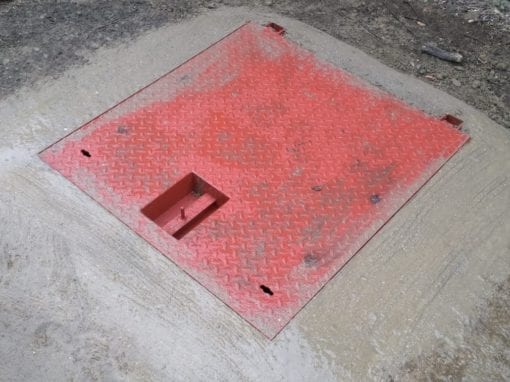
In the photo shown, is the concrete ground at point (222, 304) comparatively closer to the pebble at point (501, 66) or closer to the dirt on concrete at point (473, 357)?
the dirt on concrete at point (473, 357)

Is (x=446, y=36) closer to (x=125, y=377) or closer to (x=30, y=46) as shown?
(x=30, y=46)

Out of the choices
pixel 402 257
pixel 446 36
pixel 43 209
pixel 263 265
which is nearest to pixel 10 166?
pixel 43 209

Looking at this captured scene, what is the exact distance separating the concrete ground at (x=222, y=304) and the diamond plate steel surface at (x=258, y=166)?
0.32ft

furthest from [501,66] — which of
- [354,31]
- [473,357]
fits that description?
[473,357]

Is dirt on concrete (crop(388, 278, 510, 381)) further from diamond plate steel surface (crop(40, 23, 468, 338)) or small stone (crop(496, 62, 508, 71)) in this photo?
small stone (crop(496, 62, 508, 71))

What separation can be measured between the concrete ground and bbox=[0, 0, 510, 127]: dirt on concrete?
590mm

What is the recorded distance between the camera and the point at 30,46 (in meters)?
3.83

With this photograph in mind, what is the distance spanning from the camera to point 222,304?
2.65 meters

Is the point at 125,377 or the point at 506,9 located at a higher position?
the point at 506,9

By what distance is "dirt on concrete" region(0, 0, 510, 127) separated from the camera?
3779mm

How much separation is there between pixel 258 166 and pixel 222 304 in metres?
0.92

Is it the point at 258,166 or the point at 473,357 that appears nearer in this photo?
the point at 473,357

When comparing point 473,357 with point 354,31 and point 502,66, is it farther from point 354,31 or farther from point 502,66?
point 354,31

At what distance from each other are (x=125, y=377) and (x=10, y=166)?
1449 mm
